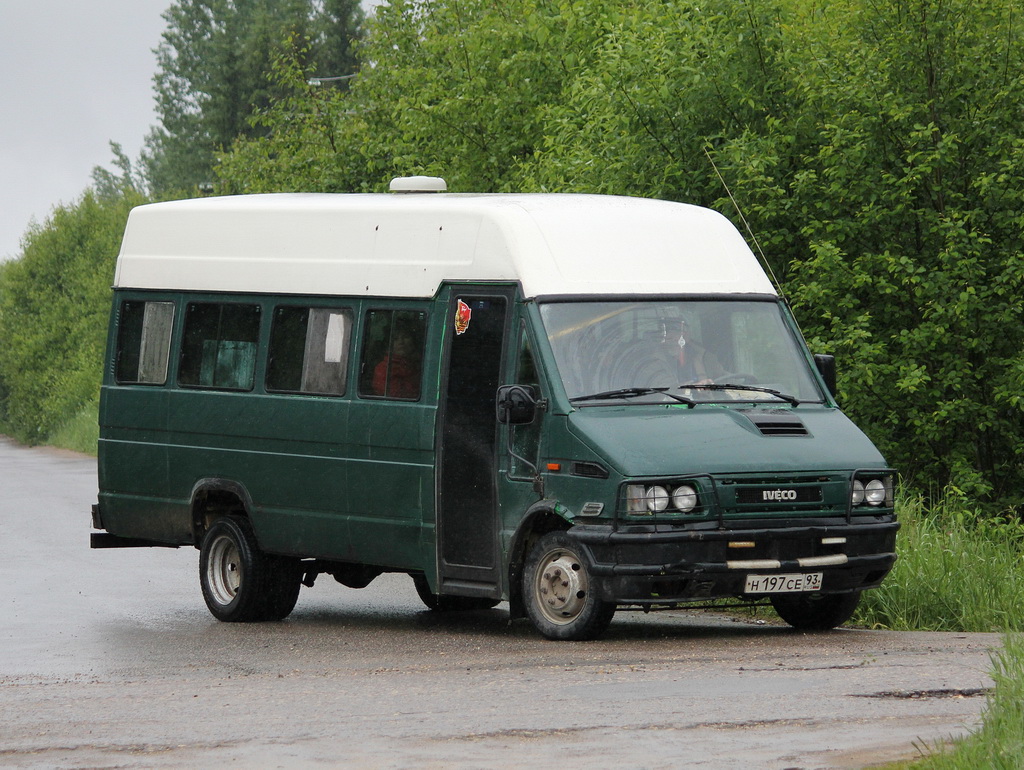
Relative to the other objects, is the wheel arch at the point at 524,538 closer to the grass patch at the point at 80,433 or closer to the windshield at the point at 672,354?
the windshield at the point at 672,354

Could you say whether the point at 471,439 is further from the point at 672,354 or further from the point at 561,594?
the point at 672,354

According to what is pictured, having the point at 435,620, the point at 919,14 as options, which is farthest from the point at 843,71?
the point at 435,620

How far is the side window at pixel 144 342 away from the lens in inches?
564

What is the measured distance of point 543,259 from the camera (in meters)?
11.7

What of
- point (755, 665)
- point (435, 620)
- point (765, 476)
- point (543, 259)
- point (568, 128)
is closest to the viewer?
point (755, 665)

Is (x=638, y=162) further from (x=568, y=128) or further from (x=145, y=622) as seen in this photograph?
(x=145, y=622)

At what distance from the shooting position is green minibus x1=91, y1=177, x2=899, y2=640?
10.9 metres

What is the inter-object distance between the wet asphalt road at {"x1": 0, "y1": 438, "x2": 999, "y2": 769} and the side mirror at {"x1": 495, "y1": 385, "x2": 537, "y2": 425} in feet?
4.22

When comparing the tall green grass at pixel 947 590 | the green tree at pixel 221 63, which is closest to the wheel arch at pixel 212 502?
the tall green grass at pixel 947 590

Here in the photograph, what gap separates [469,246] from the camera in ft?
39.3

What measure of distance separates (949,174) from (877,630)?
724 cm

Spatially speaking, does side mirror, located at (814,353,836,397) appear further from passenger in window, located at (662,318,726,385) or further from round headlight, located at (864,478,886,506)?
round headlight, located at (864,478,886,506)

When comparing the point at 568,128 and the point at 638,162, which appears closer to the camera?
the point at 638,162

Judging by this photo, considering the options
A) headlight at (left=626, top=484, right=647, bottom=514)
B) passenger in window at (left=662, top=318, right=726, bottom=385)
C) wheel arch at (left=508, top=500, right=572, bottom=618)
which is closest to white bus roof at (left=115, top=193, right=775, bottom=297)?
passenger in window at (left=662, top=318, right=726, bottom=385)
